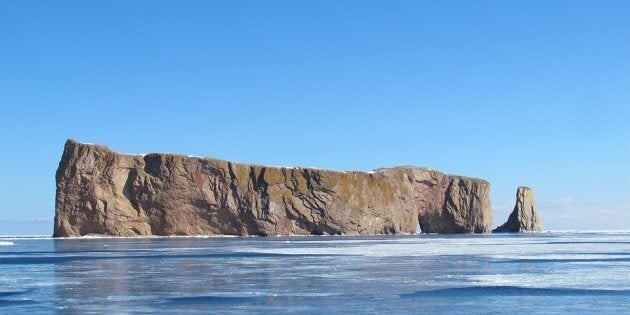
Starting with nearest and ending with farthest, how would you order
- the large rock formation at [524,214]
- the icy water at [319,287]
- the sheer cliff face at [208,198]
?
1. the icy water at [319,287]
2. the sheer cliff face at [208,198]
3. the large rock formation at [524,214]

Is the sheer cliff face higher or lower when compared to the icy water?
higher

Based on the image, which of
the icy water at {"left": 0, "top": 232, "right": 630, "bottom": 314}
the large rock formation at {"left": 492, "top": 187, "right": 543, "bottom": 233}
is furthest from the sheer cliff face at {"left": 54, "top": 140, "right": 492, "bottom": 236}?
the icy water at {"left": 0, "top": 232, "right": 630, "bottom": 314}

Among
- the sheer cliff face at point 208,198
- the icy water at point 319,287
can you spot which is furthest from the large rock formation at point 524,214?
the icy water at point 319,287

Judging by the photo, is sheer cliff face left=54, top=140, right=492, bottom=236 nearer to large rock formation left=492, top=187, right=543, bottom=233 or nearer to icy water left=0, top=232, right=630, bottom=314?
large rock formation left=492, top=187, right=543, bottom=233

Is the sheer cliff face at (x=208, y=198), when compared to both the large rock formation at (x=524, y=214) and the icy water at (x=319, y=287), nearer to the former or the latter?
the large rock formation at (x=524, y=214)

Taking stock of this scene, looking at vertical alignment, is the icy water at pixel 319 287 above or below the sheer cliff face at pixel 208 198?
below

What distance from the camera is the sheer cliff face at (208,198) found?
7681 centimetres

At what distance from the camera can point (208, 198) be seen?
81.9m

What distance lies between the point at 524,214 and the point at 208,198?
4942 centimetres

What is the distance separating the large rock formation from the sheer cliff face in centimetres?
2210

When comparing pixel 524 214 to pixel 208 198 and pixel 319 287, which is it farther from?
pixel 319 287

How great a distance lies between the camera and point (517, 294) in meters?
18.2

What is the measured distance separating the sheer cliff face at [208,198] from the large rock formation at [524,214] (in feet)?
72.5

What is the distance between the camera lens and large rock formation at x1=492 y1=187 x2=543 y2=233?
112 metres
